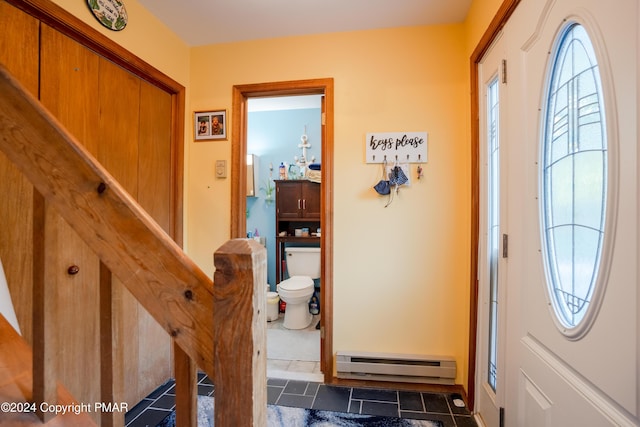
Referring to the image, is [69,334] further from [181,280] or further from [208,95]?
[208,95]

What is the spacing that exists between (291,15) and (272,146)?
215 cm

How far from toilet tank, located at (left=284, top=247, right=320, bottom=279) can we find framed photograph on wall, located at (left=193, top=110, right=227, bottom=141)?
69.9 inches

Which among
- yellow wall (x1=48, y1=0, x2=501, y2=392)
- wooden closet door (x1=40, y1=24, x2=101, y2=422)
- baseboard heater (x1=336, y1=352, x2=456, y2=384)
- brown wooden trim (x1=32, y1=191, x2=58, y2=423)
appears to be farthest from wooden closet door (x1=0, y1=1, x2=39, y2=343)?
baseboard heater (x1=336, y1=352, x2=456, y2=384)

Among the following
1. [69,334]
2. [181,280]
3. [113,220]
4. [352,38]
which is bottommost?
[69,334]

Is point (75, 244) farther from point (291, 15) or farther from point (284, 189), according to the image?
point (284, 189)

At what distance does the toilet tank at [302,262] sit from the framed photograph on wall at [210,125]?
178 centimetres

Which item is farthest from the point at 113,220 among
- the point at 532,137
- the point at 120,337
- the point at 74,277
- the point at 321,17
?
the point at 321,17

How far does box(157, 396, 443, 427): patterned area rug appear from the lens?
1585mm

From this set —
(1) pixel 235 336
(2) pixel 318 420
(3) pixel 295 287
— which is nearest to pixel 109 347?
(1) pixel 235 336

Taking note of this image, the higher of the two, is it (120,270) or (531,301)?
(120,270)

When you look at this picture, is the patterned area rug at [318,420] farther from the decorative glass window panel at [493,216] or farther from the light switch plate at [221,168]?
the light switch plate at [221,168]

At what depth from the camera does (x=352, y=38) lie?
2020 millimetres

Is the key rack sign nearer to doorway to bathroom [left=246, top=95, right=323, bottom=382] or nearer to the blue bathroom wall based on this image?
doorway to bathroom [left=246, top=95, right=323, bottom=382]

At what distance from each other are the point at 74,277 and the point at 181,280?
4.38 feet
